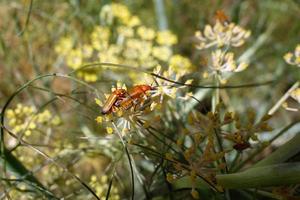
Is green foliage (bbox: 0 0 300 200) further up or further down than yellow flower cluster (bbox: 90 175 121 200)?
further up

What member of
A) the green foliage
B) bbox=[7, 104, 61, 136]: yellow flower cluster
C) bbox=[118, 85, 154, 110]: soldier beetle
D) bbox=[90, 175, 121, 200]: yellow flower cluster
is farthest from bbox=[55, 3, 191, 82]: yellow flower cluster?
bbox=[118, 85, 154, 110]: soldier beetle

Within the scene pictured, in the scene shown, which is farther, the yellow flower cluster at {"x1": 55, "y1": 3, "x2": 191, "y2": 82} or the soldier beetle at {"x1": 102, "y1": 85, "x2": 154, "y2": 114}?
the yellow flower cluster at {"x1": 55, "y1": 3, "x2": 191, "y2": 82}

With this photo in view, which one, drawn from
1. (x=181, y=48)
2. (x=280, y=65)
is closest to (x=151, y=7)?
(x=181, y=48)

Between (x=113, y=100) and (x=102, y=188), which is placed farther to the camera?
(x=102, y=188)

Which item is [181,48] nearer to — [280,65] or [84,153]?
[280,65]

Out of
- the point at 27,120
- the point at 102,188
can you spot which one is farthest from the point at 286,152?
the point at 27,120

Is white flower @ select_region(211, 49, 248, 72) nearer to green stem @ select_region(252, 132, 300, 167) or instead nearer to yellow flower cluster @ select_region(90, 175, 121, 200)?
green stem @ select_region(252, 132, 300, 167)

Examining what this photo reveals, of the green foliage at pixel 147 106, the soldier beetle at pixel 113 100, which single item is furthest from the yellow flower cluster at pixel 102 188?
the soldier beetle at pixel 113 100

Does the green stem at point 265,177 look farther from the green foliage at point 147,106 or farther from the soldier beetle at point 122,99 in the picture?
the soldier beetle at point 122,99

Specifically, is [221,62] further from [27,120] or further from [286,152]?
[27,120]

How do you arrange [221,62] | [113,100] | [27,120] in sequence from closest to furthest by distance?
[113,100] < [221,62] < [27,120]

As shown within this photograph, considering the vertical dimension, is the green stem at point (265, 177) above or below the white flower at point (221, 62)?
below
